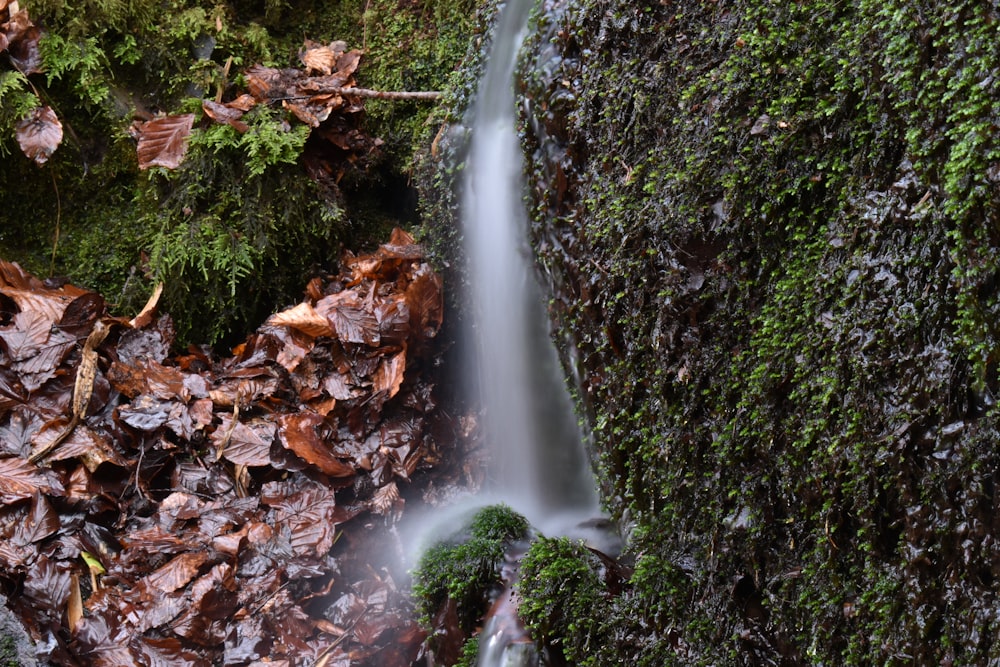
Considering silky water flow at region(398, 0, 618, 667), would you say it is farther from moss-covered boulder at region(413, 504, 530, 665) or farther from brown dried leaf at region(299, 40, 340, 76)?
brown dried leaf at region(299, 40, 340, 76)

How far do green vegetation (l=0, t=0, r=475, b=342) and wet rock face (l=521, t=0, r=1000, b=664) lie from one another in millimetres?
1620

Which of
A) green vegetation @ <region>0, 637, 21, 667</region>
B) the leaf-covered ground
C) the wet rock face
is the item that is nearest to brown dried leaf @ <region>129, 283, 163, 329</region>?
the leaf-covered ground

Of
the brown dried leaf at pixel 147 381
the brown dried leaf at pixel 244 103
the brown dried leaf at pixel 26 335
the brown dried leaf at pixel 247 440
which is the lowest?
the brown dried leaf at pixel 247 440

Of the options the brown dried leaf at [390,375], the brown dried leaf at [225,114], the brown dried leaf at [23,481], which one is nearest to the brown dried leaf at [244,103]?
the brown dried leaf at [225,114]

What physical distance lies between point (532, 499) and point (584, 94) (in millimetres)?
1498

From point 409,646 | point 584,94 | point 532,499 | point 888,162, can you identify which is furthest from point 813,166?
point 409,646

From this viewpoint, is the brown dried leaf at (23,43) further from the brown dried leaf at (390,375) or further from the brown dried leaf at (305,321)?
the brown dried leaf at (390,375)

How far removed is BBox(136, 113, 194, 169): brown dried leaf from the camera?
362 centimetres

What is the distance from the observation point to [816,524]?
162 cm

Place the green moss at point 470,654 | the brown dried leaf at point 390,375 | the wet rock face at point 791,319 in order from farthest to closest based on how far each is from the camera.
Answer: the brown dried leaf at point 390,375, the green moss at point 470,654, the wet rock face at point 791,319

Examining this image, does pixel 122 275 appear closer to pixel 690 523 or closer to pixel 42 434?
pixel 42 434

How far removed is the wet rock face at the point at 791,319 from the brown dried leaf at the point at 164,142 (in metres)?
2.12

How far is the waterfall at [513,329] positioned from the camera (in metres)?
2.73

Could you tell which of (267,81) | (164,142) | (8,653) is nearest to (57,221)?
(164,142)
